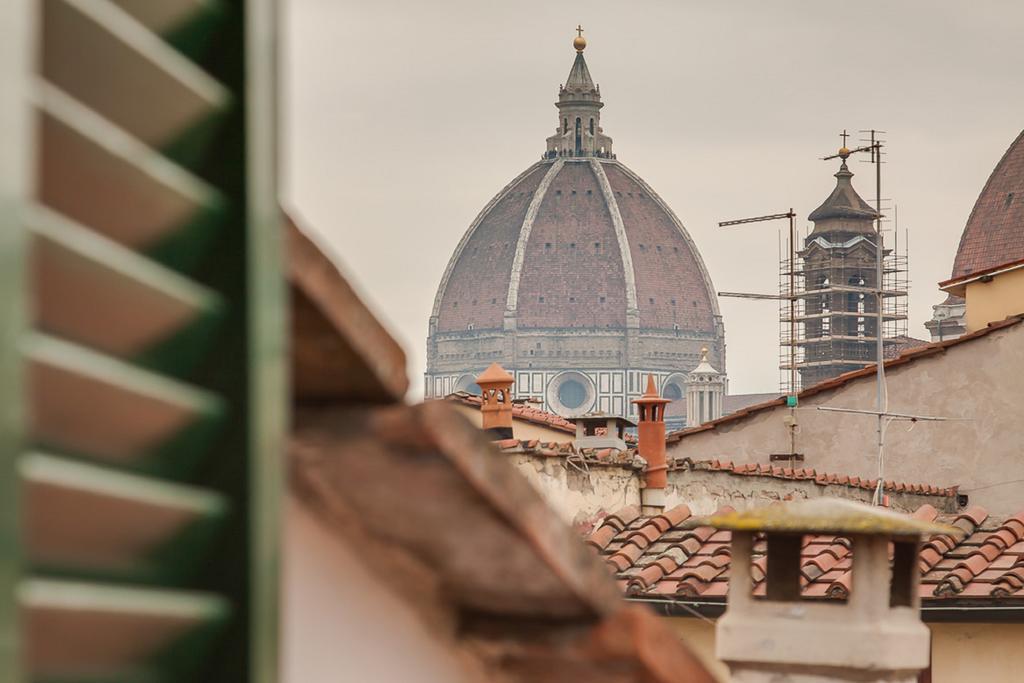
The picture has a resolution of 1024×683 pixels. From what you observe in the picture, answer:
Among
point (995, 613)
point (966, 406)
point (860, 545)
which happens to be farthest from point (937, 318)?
point (860, 545)

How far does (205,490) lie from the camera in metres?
0.90

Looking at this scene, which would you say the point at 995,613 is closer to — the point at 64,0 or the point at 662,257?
the point at 64,0

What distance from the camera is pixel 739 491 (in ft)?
51.9

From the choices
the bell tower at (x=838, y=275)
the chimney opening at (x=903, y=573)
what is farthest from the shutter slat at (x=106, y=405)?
the bell tower at (x=838, y=275)

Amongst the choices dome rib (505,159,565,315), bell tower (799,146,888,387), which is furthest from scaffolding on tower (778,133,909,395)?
dome rib (505,159,565,315)

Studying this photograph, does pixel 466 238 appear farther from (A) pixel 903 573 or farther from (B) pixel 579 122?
(A) pixel 903 573

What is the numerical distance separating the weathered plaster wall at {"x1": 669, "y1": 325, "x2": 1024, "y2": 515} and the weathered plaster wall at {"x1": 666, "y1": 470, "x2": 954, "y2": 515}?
3.88 feet

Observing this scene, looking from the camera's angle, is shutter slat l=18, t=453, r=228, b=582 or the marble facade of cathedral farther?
the marble facade of cathedral

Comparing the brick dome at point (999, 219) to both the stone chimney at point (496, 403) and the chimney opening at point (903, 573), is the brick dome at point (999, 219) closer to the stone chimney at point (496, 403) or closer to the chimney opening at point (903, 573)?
the stone chimney at point (496, 403)

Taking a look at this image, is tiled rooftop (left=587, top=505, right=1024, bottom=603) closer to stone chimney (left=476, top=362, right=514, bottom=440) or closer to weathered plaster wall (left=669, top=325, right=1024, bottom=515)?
weathered plaster wall (left=669, top=325, right=1024, bottom=515)

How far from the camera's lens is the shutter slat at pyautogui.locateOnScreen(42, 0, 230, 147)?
2.83 feet

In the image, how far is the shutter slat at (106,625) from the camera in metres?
0.80

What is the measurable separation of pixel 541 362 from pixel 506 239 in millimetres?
8847

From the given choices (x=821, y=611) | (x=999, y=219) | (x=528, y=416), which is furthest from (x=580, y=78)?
(x=821, y=611)
